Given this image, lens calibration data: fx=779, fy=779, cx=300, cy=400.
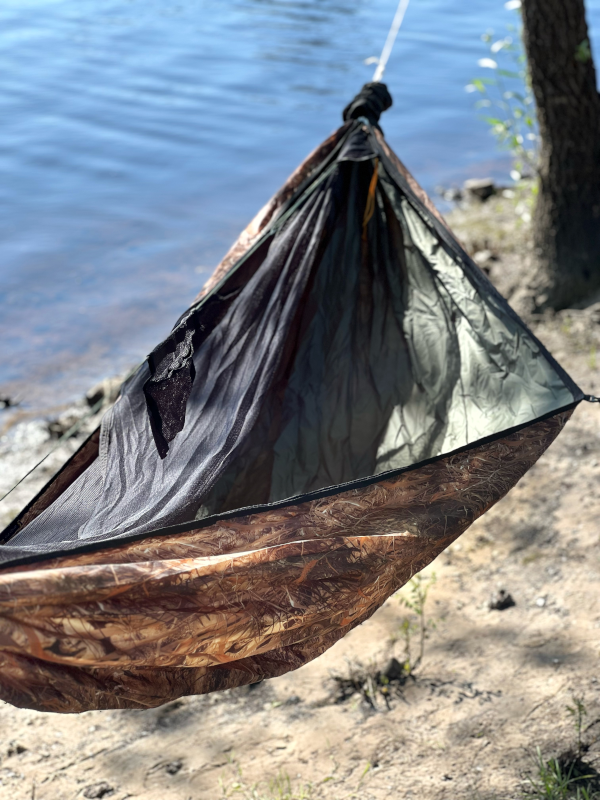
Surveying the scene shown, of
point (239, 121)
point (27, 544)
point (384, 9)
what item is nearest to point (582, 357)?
point (27, 544)

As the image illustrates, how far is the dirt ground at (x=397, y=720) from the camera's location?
2.21m

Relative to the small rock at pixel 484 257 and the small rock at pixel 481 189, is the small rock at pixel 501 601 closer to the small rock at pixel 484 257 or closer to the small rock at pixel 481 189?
the small rock at pixel 484 257

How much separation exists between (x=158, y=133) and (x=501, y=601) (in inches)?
283

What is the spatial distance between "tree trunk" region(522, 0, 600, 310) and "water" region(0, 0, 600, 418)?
9.04 ft

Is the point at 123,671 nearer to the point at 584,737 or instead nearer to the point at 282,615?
the point at 282,615

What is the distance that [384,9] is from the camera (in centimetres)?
1278

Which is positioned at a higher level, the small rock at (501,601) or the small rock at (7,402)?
the small rock at (7,402)

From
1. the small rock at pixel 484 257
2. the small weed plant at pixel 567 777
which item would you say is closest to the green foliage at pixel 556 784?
the small weed plant at pixel 567 777

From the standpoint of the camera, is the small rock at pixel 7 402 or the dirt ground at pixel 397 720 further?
the small rock at pixel 7 402

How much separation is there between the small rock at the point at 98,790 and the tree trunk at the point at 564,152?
3350mm

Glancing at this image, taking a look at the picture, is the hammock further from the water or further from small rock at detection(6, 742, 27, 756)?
the water

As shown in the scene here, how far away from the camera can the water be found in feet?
19.2

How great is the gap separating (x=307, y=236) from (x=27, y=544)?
1.41 metres

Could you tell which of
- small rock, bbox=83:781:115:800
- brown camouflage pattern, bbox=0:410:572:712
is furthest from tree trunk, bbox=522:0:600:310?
small rock, bbox=83:781:115:800
